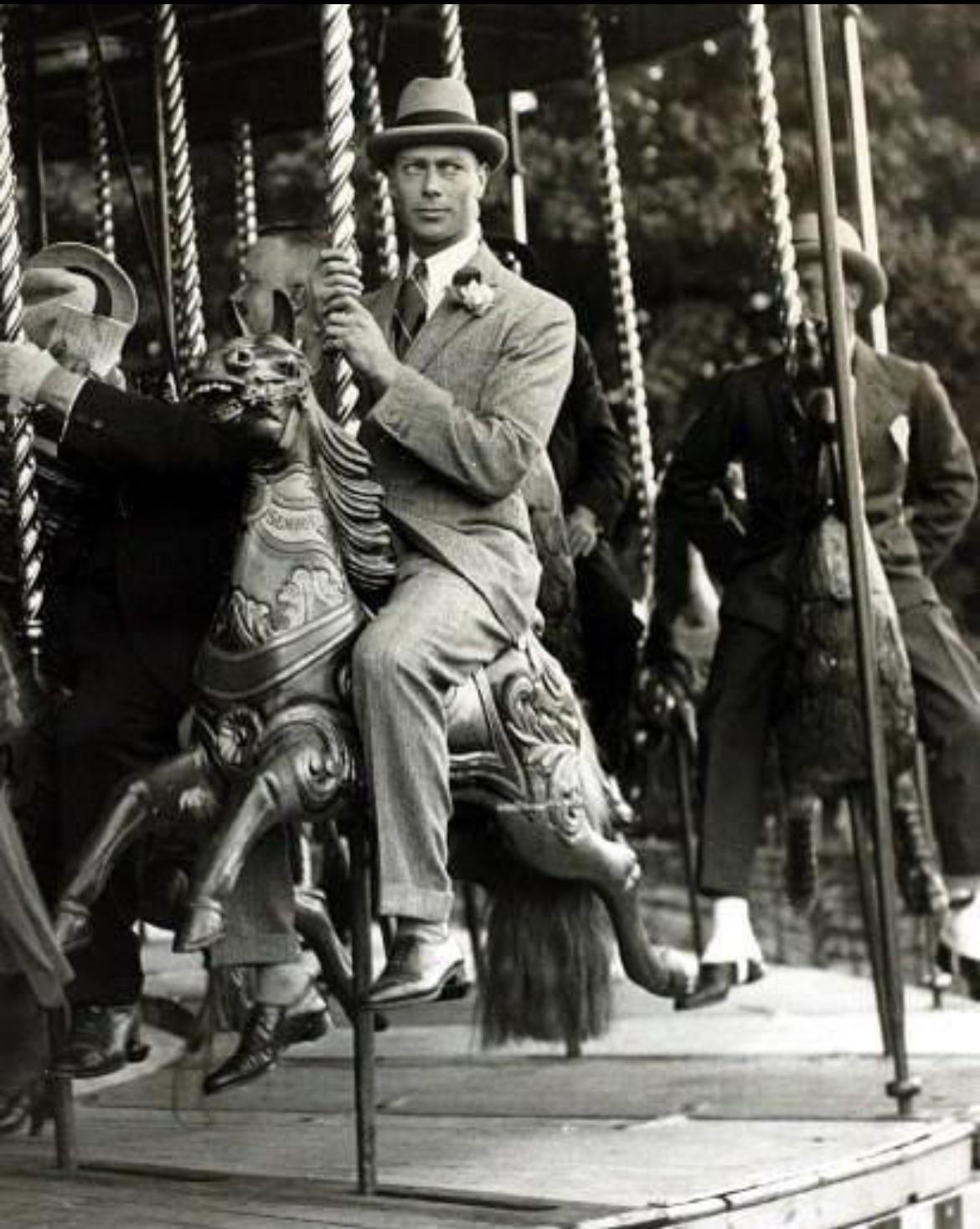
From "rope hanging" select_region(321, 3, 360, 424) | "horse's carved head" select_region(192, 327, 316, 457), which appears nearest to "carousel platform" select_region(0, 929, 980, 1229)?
"horse's carved head" select_region(192, 327, 316, 457)

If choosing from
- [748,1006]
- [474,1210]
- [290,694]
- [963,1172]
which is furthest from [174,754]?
[748,1006]

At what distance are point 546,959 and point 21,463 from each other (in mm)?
1625

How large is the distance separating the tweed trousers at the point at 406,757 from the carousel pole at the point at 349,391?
0.70ft

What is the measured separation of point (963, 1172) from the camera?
649 centimetres

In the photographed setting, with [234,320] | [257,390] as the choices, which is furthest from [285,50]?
[257,390]

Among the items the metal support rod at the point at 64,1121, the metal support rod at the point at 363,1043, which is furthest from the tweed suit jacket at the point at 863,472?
the metal support rod at the point at 64,1121

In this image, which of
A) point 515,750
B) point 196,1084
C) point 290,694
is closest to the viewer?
point 290,694

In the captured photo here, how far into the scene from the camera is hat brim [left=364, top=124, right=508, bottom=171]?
607 cm

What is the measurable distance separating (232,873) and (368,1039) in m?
0.49

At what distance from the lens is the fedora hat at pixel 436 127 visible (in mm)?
A: 6086

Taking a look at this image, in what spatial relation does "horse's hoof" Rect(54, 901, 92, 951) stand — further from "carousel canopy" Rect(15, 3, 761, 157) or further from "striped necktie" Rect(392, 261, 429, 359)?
"carousel canopy" Rect(15, 3, 761, 157)

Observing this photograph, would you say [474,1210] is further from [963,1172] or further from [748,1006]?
[748,1006]

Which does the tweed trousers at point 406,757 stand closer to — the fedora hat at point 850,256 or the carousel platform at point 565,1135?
the carousel platform at point 565,1135

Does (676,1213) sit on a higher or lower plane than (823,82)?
lower
